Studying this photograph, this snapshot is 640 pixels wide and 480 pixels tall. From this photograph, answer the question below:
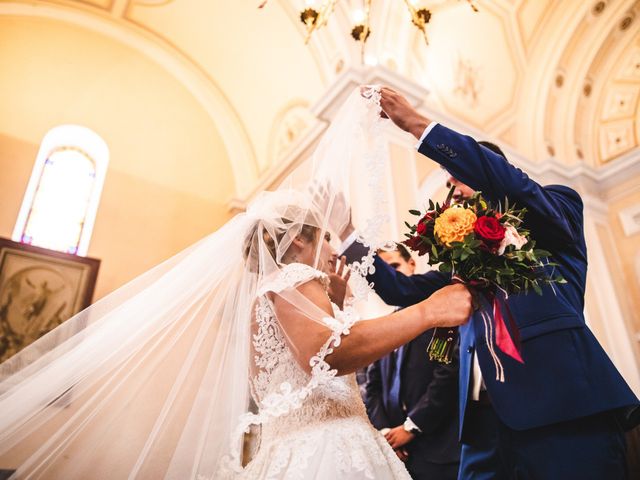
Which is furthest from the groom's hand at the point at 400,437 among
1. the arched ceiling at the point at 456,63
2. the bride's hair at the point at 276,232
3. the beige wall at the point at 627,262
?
the beige wall at the point at 627,262

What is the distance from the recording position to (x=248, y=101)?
862cm

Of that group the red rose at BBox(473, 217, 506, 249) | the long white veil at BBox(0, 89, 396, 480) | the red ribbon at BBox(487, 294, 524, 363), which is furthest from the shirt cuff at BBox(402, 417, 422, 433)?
the red rose at BBox(473, 217, 506, 249)

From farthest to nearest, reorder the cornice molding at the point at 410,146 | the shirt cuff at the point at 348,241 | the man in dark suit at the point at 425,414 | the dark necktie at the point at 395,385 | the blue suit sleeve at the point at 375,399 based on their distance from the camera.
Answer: the cornice molding at the point at 410,146 < the blue suit sleeve at the point at 375,399 < the dark necktie at the point at 395,385 < the man in dark suit at the point at 425,414 < the shirt cuff at the point at 348,241

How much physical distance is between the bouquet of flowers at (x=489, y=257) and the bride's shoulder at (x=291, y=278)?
45 cm

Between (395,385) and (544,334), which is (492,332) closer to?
(544,334)

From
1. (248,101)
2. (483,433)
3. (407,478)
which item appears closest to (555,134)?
(248,101)

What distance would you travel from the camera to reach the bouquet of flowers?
1801 mm

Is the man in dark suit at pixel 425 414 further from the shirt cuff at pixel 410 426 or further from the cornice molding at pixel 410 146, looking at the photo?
the cornice molding at pixel 410 146

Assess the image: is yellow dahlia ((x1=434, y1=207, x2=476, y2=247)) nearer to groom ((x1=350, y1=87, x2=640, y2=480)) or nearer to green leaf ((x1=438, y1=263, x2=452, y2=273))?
green leaf ((x1=438, y1=263, x2=452, y2=273))

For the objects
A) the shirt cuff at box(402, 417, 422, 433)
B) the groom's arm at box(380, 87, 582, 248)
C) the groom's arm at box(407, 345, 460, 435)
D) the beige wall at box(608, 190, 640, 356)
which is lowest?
the shirt cuff at box(402, 417, 422, 433)

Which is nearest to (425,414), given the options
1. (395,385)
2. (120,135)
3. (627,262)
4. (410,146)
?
(395,385)

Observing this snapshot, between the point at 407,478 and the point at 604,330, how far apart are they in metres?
6.30

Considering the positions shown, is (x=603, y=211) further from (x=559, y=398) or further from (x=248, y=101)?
(x=559, y=398)

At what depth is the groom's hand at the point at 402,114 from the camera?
7.29 ft
